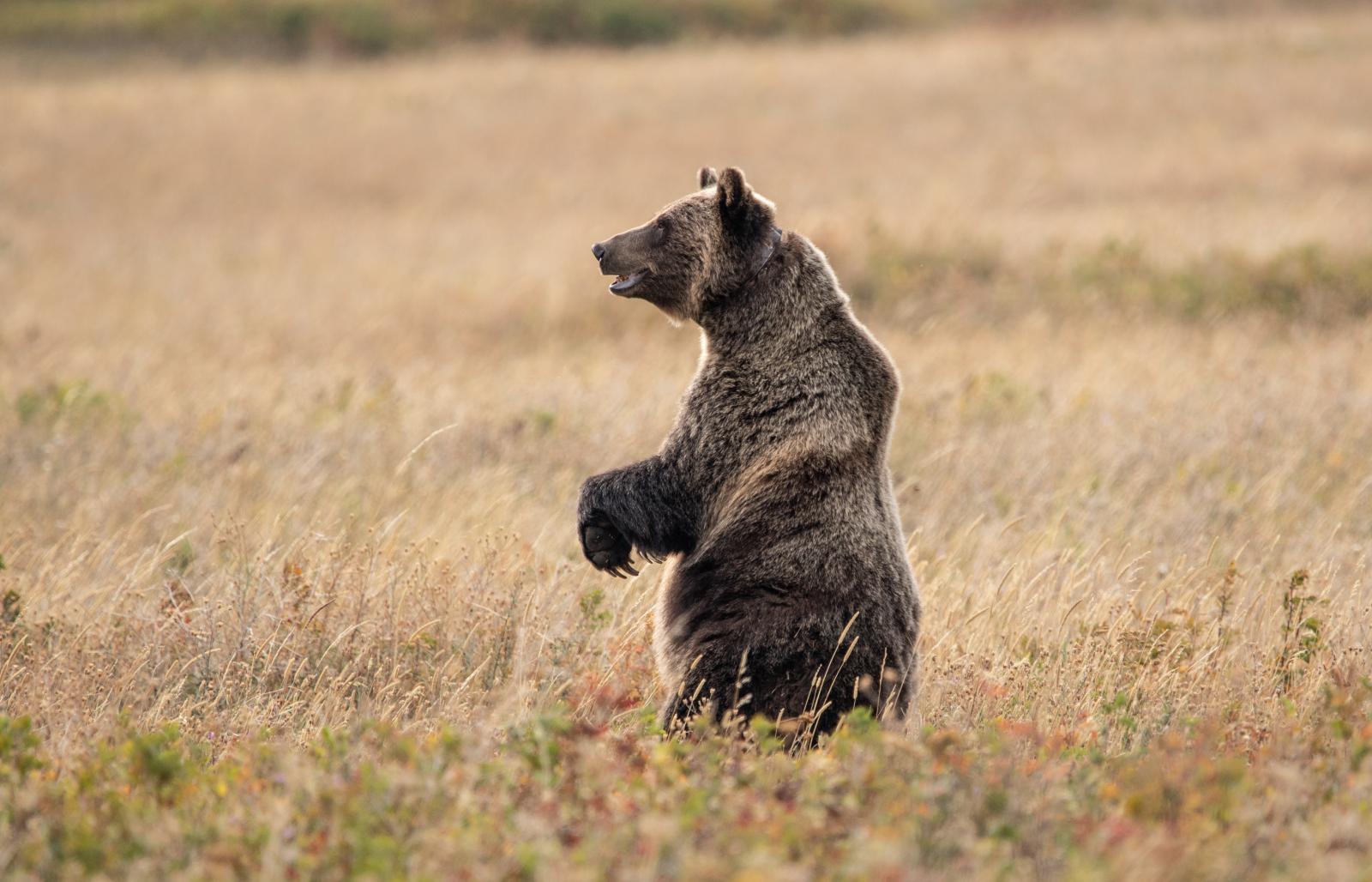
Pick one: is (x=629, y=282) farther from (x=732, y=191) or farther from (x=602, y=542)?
(x=602, y=542)

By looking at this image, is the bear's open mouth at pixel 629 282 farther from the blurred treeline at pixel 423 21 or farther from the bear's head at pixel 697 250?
the blurred treeline at pixel 423 21

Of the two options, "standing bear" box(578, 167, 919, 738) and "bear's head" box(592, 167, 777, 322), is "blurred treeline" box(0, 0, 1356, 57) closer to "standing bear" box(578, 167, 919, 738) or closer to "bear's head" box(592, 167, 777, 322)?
"bear's head" box(592, 167, 777, 322)

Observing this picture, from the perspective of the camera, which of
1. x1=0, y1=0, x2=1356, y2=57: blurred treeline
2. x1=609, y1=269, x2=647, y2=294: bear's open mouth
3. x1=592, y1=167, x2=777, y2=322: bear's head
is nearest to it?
x1=592, y1=167, x2=777, y2=322: bear's head

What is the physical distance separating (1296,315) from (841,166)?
10.4m

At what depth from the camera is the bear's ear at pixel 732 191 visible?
4.69 meters

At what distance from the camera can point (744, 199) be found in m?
4.77

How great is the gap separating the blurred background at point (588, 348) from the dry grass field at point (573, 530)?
5cm

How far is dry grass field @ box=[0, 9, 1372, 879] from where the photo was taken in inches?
136

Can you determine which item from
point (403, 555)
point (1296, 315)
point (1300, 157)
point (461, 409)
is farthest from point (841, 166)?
point (403, 555)

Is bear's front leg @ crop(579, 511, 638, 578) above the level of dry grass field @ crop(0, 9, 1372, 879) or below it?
A: above

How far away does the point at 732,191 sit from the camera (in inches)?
187

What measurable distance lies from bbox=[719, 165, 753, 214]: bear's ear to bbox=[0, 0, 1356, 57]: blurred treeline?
3329 centimetres

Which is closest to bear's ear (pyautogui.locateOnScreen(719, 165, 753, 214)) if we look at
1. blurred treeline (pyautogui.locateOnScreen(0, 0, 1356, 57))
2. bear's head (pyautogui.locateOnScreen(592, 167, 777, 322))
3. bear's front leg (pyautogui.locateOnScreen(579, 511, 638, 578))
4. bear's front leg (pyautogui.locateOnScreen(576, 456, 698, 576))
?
bear's head (pyautogui.locateOnScreen(592, 167, 777, 322))

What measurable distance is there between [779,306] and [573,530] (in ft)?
8.28
